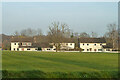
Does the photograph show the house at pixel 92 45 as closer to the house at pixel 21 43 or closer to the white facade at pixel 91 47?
the white facade at pixel 91 47

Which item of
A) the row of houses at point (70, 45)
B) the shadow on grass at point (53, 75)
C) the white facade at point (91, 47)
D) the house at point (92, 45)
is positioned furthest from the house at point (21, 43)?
the shadow on grass at point (53, 75)

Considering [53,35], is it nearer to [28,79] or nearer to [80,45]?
[80,45]

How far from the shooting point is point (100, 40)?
313 ft

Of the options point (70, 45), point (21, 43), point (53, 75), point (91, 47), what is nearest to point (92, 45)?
point (91, 47)

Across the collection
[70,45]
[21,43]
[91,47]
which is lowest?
[91,47]

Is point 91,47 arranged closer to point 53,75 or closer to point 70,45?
point 70,45

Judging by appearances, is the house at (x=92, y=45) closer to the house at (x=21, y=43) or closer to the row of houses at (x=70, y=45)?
the row of houses at (x=70, y=45)

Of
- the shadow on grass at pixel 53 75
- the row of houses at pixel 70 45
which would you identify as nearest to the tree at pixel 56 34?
the row of houses at pixel 70 45

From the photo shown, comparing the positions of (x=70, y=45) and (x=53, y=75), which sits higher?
(x=70, y=45)

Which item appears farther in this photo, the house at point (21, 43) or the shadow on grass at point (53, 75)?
the house at point (21, 43)

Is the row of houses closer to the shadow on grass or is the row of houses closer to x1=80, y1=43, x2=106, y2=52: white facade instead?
x1=80, y1=43, x2=106, y2=52: white facade

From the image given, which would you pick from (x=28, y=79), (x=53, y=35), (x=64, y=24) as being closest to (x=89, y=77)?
(x=28, y=79)

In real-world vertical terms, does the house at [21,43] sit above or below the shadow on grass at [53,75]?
above

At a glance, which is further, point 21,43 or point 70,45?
point 21,43
